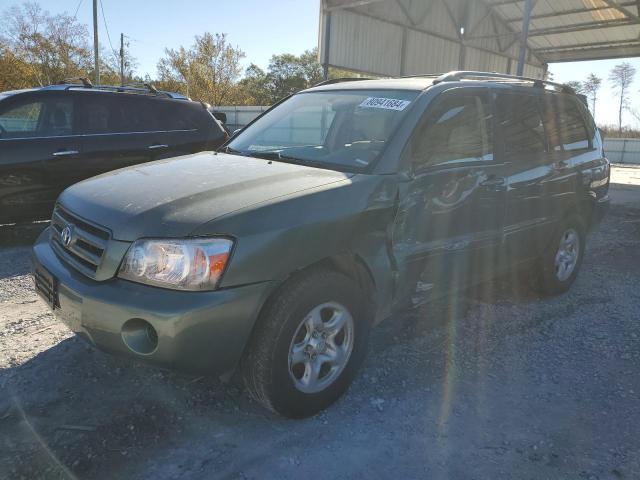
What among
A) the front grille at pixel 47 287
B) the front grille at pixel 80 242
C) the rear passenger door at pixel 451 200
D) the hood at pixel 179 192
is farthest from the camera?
the rear passenger door at pixel 451 200

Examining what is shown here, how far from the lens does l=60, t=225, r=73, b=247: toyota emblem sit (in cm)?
273

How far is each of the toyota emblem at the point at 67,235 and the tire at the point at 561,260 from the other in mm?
3661

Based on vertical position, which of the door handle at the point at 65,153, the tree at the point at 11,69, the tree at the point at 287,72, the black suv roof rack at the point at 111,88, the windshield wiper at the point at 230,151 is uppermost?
the tree at the point at 287,72

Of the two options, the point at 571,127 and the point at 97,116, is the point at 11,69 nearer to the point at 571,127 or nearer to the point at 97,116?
the point at 97,116

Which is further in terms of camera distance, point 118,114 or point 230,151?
point 118,114

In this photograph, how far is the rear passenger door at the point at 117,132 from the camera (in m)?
6.21

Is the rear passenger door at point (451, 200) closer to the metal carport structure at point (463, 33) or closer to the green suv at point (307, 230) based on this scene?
the green suv at point (307, 230)

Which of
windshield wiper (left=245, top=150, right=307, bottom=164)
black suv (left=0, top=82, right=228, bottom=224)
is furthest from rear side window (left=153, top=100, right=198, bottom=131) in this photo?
windshield wiper (left=245, top=150, right=307, bottom=164)

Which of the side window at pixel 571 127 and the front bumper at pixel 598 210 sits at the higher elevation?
the side window at pixel 571 127

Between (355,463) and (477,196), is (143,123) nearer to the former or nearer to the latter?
(477,196)

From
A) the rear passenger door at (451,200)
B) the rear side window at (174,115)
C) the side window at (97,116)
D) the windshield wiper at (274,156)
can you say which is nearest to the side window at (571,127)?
the rear passenger door at (451,200)

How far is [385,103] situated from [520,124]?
1289mm

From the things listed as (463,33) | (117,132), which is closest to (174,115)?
(117,132)

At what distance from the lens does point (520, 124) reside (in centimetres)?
404
